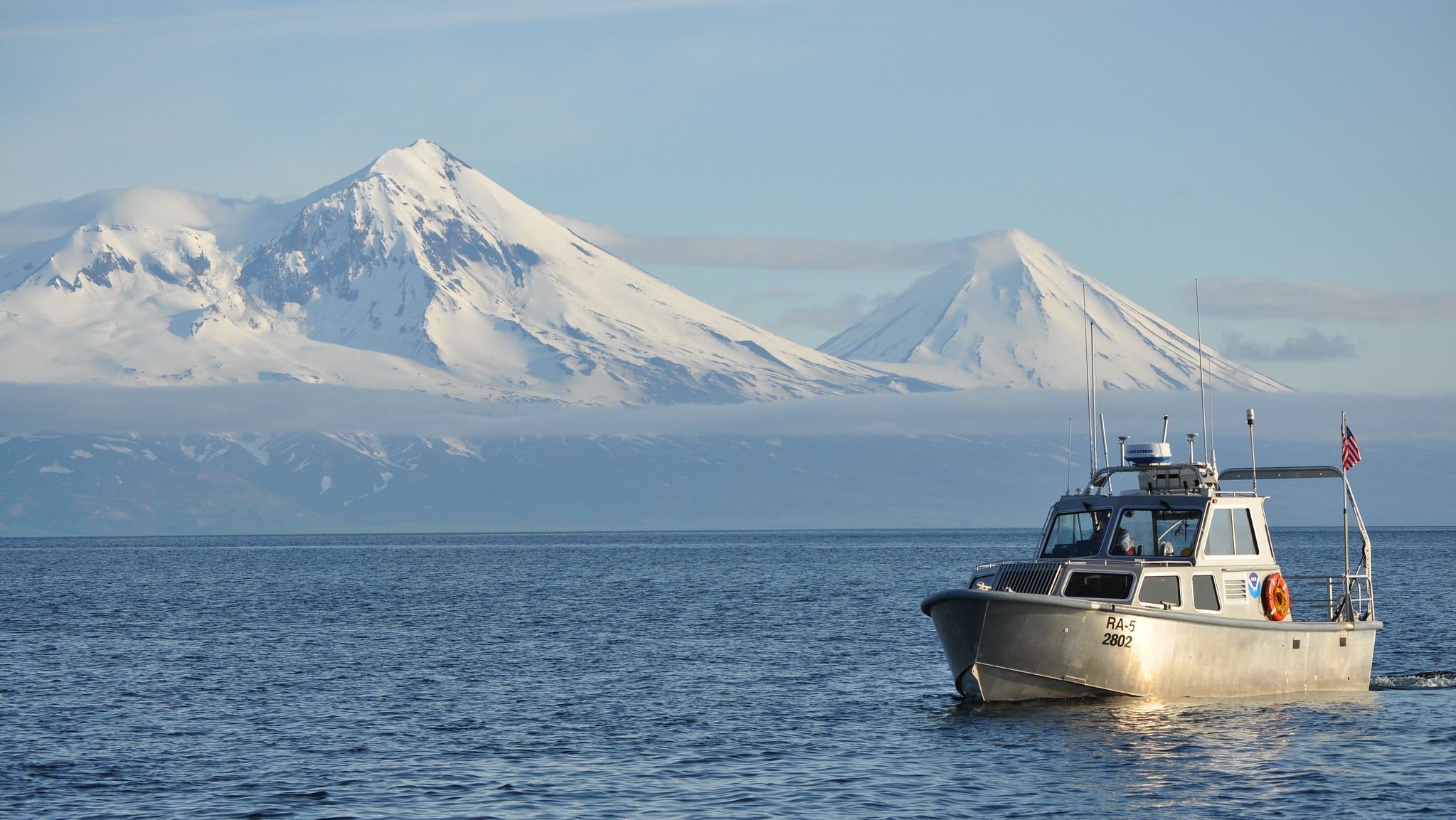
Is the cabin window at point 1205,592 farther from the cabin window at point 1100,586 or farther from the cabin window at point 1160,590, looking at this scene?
the cabin window at point 1100,586

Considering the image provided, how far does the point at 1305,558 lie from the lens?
135750 millimetres

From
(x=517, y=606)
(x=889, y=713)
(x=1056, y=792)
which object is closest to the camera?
(x=1056, y=792)

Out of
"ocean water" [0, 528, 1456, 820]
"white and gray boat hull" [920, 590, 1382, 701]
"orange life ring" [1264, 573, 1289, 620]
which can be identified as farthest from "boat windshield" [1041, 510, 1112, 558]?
"ocean water" [0, 528, 1456, 820]

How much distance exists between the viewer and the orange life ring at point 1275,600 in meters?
35.5

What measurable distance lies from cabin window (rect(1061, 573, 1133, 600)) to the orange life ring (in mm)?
3865

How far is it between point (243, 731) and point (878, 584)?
68789mm

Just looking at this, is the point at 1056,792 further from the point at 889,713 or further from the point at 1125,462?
the point at 1125,462

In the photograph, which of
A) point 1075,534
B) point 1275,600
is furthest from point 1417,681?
point 1075,534

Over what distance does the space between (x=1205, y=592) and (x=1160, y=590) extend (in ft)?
4.87

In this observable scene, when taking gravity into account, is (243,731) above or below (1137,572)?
below

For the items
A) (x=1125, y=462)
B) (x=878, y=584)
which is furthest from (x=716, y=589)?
(x=1125, y=462)

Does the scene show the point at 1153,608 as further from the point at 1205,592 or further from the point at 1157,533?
the point at 1157,533

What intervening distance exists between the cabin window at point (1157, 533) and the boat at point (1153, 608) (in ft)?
0.11

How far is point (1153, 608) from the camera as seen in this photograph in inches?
1299
